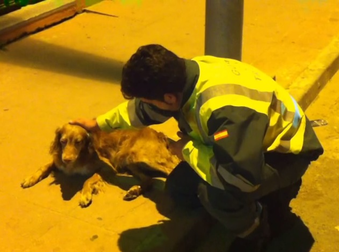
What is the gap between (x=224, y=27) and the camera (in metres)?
4.35

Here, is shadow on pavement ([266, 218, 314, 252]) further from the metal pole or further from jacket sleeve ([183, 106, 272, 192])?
the metal pole

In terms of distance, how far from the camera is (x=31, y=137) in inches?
175

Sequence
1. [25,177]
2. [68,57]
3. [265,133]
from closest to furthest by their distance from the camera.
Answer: [265,133] → [25,177] → [68,57]

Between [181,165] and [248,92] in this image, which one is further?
[181,165]

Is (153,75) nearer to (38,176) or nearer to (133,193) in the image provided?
(133,193)

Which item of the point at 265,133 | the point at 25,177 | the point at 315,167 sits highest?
the point at 265,133

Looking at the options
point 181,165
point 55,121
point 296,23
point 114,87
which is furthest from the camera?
point 296,23

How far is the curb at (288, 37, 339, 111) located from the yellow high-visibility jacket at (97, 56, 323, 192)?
1.95 metres

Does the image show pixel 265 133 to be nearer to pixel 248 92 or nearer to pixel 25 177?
pixel 248 92

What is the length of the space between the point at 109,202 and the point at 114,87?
1.77 m

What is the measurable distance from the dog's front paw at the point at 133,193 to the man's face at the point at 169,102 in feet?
2.58

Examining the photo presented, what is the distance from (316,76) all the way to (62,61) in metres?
2.41

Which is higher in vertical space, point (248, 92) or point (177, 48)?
point (248, 92)

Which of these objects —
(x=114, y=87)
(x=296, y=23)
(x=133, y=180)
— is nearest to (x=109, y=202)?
(x=133, y=180)
